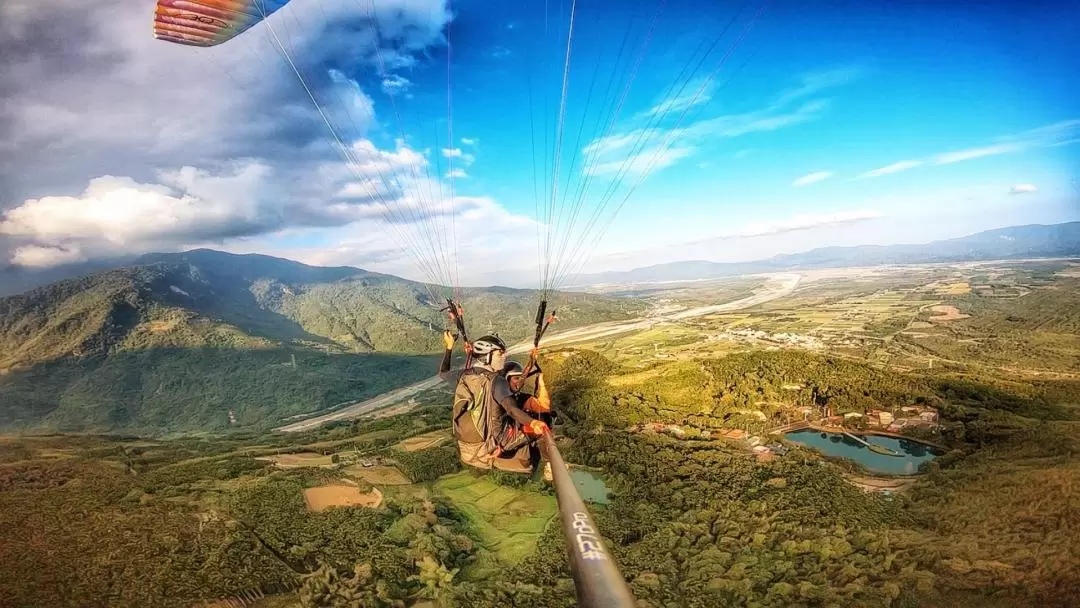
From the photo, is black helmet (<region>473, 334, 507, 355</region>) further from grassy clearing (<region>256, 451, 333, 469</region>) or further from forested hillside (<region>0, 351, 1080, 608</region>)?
grassy clearing (<region>256, 451, 333, 469</region>)

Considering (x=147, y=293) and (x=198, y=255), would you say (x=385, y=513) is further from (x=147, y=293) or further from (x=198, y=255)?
(x=198, y=255)

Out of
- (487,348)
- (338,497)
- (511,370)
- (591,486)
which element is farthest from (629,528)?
(487,348)

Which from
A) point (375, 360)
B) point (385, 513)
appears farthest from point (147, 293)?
point (385, 513)

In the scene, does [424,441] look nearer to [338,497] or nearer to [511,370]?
[338,497]

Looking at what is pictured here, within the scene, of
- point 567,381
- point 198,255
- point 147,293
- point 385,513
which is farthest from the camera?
point 198,255

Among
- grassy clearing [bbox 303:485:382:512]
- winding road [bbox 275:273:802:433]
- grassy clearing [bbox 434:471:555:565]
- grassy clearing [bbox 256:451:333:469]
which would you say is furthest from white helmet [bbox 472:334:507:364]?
winding road [bbox 275:273:802:433]

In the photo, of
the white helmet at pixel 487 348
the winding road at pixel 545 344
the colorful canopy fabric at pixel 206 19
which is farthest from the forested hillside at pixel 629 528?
the colorful canopy fabric at pixel 206 19
